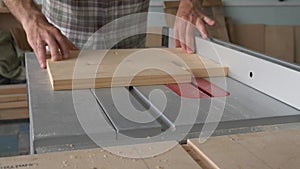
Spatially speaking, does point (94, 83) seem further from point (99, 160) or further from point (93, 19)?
point (93, 19)

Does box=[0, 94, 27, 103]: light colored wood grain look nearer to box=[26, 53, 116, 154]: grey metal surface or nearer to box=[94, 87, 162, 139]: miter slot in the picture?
box=[26, 53, 116, 154]: grey metal surface

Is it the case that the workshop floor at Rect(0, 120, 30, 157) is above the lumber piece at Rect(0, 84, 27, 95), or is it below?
below

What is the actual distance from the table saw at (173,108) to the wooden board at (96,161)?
0.08 meters

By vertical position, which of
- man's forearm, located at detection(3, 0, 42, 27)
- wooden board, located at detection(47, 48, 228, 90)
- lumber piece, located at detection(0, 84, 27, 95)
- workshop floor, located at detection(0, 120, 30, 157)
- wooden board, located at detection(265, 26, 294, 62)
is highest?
man's forearm, located at detection(3, 0, 42, 27)

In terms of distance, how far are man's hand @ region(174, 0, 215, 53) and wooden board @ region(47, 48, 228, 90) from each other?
0.29ft

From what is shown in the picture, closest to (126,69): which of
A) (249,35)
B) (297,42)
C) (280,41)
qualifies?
(249,35)

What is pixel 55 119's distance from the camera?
895 mm

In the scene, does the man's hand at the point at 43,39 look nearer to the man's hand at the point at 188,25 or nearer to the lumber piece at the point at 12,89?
the man's hand at the point at 188,25

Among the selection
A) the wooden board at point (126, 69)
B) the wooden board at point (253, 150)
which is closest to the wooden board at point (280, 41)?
the wooden board at point (126, 69)

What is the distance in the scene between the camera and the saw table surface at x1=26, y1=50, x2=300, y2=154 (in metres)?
0.81

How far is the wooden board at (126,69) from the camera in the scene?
1.17m

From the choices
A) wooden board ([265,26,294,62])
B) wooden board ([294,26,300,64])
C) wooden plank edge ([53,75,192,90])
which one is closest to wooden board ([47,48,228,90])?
wooden plank edge ([53,75,192,90])

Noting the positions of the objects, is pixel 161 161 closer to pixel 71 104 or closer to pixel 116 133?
pixel 116 133

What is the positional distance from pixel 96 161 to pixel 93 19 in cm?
124
